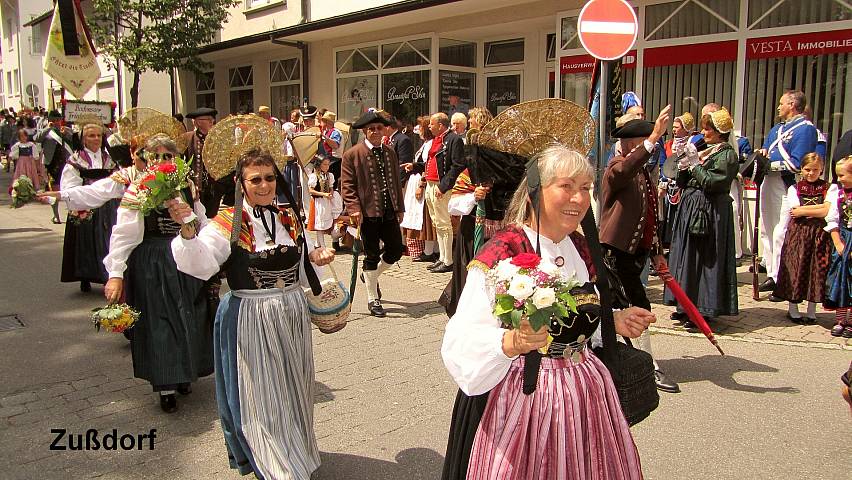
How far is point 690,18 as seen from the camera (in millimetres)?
9914

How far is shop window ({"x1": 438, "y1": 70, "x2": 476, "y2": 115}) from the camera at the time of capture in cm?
1383

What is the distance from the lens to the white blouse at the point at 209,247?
3.36 m

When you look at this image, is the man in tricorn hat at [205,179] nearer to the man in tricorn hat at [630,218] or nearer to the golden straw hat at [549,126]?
the golden straw hat at [549,126]

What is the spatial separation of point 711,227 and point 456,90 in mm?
8492

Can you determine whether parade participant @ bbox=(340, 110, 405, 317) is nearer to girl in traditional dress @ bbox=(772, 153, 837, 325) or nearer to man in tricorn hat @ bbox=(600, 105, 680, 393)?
man in tricorn hat @ bbox=(600, 105, 680, 393)

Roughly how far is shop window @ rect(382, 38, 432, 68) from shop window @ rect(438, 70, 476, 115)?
526mm

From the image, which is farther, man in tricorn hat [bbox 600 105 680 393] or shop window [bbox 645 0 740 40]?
shop window [bbox 645 0 740 40]

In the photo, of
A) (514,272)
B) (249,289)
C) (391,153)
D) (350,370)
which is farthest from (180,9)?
(514,272)

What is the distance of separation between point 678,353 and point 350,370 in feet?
9.27

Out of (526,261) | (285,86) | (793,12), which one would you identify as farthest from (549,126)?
(285,86)

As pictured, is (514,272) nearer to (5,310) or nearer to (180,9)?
(5,310)

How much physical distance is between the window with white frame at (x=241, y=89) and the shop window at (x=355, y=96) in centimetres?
454

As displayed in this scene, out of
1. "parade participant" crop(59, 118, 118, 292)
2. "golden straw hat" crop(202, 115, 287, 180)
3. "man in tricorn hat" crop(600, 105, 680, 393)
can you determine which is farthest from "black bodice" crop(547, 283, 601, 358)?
"parade participant" crop(59, 118, 118, 292)

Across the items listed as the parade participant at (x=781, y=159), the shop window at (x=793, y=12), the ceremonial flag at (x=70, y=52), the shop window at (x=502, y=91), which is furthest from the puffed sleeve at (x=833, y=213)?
the ceremonial flag at (x=70, y=52)
